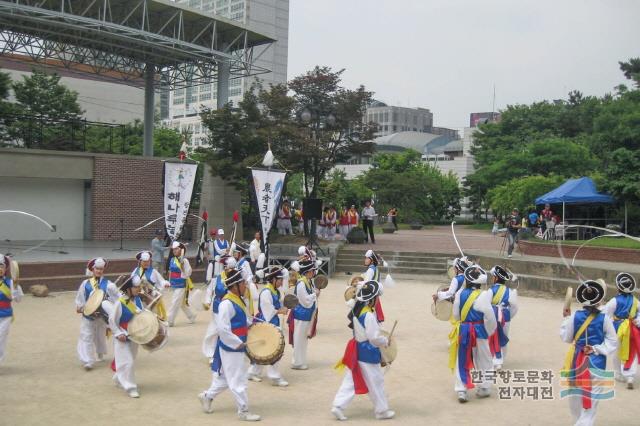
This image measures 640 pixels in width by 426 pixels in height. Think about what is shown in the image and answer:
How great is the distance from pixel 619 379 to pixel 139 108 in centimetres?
6153

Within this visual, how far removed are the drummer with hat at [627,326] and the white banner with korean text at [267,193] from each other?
11.2m

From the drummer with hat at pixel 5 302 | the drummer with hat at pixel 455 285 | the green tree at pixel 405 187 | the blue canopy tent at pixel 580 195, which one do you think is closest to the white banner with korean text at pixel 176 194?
the drummer with hat at pixel 5 302

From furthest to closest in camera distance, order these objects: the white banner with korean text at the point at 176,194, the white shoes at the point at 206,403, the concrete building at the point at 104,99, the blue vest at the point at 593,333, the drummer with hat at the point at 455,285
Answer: the concrete building at the point at 104,99 < the white banner with korean text at the point at 176,194 < the drummer with hat at the point at 455,285 < the white shoes at the point at 206,403 < the blue vest at the point at 593,333

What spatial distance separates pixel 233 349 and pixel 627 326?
18.5 feet

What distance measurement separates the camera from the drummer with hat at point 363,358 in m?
7.62

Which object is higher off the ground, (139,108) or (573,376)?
(139,108)

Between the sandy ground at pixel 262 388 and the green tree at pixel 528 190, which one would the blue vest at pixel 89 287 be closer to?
the sandy ground at pixel 262 388

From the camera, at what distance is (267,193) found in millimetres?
19797

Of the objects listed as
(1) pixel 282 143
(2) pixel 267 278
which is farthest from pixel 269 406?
(1) pixel 282 143

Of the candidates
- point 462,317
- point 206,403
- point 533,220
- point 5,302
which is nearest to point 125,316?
point 206,403

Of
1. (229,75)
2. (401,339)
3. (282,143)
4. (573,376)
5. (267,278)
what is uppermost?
(229,75)

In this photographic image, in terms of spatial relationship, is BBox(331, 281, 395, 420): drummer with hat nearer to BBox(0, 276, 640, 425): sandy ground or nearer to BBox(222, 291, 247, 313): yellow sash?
BBox(0, 276, 640, 425): sandy ground

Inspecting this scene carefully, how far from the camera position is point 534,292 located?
63.2ft

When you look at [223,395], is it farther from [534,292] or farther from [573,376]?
[534,292]
